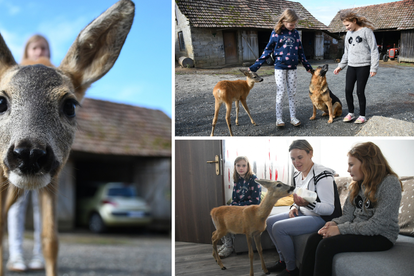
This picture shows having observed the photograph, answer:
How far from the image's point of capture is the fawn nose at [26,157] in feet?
3.35

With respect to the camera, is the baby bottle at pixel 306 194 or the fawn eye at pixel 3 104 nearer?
the fawn eye at pixel 3 104

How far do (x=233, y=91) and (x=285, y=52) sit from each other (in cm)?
53

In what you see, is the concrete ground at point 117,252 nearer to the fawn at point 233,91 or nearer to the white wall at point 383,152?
the fawn at point 233,91

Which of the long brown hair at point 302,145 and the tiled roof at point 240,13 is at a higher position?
the tiled roof at point 240,13

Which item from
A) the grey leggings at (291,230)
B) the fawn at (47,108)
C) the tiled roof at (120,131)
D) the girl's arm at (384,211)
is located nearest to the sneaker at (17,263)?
the fawn at (47,108)

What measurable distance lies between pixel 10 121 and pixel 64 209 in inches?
295

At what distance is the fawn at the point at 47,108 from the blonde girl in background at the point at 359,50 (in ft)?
6.57

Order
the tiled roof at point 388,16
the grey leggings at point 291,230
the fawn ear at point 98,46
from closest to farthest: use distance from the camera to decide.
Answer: the fawn ear at point 98,46 → the grey leggings at point 291,230 → the tiled roof at point 388,16

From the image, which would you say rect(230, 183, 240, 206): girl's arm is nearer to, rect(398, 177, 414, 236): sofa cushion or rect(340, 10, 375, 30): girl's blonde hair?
rect(398, 177, 414, 236): sofa cushion

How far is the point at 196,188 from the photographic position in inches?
120

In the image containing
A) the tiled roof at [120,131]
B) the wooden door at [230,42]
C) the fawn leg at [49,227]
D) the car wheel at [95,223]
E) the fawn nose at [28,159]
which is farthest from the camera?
the car wheel at [95,223]

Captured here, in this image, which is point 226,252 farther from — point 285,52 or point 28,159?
point 28,159

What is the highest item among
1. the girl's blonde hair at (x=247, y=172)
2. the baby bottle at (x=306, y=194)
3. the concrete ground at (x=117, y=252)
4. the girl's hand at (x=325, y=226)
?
the girl's blonde hair at (x=247, y=172)

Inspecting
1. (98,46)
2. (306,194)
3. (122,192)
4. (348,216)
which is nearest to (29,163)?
(98,46)
